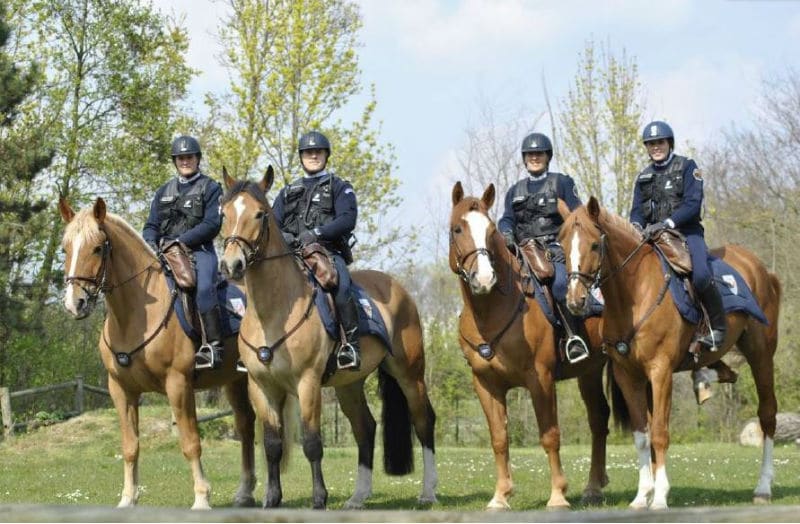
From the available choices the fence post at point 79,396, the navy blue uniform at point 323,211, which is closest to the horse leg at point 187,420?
the navy blue uniform at point 323,211

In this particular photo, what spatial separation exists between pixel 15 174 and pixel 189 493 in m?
14.0

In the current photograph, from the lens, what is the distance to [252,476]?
11555 millimetres

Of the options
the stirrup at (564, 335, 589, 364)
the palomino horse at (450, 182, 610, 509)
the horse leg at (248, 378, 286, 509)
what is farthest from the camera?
the stirrup at (564, 335, 589, 364)

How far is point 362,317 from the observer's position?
10742mm

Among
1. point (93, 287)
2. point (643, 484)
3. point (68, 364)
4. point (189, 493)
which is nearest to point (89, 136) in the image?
point (68, 364)

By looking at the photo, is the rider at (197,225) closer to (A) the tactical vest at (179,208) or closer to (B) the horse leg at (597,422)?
(A) the tactical vest at (179,208)

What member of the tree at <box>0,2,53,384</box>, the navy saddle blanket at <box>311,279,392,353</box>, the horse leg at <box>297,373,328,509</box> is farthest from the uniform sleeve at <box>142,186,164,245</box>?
the tree at <box>0,2,53,384</box>

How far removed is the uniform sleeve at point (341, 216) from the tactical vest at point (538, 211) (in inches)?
70.0

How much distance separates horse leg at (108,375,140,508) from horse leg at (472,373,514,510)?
3382 millimetres

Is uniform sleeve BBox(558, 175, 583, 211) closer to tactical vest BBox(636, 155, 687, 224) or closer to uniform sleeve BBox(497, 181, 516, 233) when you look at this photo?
uniform sleeve BBox(497, 181, 516, 233)

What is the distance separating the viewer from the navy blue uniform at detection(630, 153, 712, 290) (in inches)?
407

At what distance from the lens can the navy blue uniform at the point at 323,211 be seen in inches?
422

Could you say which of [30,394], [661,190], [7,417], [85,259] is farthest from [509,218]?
[30,394]

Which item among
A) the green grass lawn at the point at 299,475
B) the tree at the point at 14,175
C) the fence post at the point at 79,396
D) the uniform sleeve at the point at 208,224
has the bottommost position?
the green grass lawn at the point at 299,475
